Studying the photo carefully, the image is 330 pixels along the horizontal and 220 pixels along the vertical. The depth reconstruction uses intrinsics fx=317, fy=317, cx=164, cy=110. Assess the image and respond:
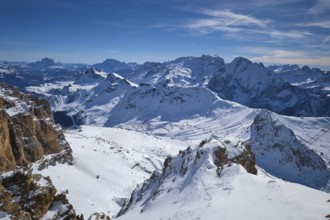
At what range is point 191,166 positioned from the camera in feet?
175

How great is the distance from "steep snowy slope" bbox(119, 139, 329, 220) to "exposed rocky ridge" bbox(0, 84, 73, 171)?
93.1 ft

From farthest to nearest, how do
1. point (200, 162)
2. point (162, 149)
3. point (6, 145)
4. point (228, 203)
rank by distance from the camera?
point (162, 149)
point (6, 145)
point (200, 162)
point (228, 203)

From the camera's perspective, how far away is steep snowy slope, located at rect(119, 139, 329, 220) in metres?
32.8

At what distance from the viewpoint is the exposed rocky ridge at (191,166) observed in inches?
1967

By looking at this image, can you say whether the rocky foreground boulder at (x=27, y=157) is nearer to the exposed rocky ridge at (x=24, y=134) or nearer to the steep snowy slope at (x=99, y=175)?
the exposed rocky ridge at (x=24, y=134)

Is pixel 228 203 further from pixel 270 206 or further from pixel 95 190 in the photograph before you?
pixel 95 190

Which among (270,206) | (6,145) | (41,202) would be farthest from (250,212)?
(6,145)

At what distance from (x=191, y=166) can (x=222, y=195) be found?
13406 millimetres

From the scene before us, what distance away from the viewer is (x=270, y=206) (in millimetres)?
33875

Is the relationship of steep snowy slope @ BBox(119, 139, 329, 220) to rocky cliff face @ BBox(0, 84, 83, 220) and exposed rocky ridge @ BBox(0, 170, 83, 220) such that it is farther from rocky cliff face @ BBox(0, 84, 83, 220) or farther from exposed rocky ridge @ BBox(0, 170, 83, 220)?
rocky cliff face @ BBox(0, 84, 83, 220)

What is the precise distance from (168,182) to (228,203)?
59.2 ft

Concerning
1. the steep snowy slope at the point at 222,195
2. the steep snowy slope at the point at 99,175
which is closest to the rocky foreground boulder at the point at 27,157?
the steep snowy slope at the point at 99,175

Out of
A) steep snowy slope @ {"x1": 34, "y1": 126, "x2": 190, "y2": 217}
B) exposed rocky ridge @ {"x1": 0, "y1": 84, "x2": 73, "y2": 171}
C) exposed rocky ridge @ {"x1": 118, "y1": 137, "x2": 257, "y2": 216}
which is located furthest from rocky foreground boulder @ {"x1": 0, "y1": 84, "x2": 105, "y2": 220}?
exposed rocky ridge @ {"x1": 118, "y1": 137, "x2": 257, "y2": 216}

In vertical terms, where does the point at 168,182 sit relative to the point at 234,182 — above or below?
below
